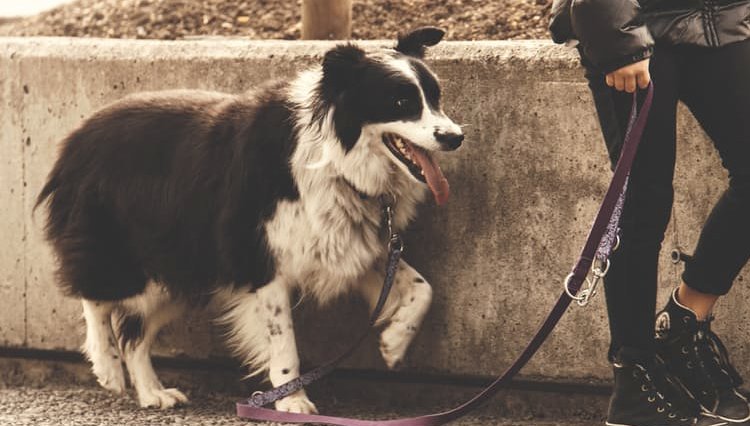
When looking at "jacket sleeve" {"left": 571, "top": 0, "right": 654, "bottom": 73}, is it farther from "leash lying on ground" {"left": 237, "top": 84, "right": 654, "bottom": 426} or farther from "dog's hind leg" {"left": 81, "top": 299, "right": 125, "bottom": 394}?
"dog's hind leg" {"left": 81, "top": 299, "right": 125, "bottom": 394}

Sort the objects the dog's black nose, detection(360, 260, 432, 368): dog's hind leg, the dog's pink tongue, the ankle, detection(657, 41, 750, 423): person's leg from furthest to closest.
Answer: detection(360, 260, 432, 368): dog's hind leg, the dog's pink tongue, the dog's black nose, the ankle, detection(657, 41, 750, 423): person's leg

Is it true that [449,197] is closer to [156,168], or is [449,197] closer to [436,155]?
[436,155]

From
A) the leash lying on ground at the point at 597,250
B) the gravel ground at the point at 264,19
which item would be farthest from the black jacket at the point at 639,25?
the gravel ground at the point at 264,19

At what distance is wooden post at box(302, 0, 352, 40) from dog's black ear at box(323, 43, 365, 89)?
123cm

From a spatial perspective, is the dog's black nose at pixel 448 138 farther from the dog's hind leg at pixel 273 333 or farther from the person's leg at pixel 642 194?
the dog's hind leg at pixel 273 333

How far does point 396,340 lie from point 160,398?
1.05 m

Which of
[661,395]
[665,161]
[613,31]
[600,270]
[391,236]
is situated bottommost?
[661,395]

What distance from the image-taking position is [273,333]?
4465 millimetres

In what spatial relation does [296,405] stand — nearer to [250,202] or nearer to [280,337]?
[280,337]

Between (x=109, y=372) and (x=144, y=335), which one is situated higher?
(x=144, y=335)

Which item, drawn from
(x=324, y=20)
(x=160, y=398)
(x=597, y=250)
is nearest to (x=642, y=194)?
(x=597, y=250)

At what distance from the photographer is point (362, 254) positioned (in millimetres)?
4402

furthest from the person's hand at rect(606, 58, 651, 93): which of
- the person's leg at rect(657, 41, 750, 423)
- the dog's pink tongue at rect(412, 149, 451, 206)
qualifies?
the dog's pink tongue at rect(412, 149, 451, 206)

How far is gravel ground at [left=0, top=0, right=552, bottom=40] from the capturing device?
18.0 ft
